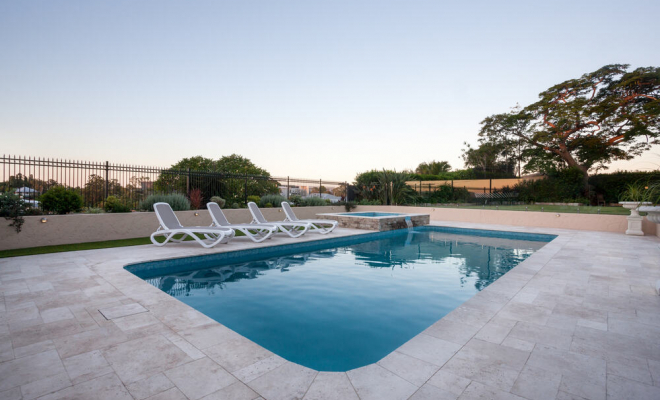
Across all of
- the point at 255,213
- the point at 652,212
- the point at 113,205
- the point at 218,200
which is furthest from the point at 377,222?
the point at 113,205

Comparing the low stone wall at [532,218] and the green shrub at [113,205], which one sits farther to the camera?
the low stone wall at [532,218]

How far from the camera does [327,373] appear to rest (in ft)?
7.03

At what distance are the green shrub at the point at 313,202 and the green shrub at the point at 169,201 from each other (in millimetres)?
5394

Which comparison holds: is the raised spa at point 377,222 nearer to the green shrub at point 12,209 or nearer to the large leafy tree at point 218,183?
the large leafy tree at point 218,183

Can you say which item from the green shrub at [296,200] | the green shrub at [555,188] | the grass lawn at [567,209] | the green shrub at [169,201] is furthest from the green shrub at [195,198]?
the green shrub at [555,188]

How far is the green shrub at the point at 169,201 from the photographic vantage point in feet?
31.3

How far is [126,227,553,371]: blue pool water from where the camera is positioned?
3.15m

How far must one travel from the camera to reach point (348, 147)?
58.0ft

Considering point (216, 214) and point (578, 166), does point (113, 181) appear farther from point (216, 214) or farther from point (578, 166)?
point (578, 166)

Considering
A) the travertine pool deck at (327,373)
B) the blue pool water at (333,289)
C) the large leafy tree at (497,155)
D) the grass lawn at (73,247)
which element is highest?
the large leafy tree at (497,155)

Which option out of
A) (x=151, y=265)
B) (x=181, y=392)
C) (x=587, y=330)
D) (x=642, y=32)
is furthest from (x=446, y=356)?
(x=642, y=32)

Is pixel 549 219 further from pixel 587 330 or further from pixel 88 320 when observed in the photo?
pixel 88 320

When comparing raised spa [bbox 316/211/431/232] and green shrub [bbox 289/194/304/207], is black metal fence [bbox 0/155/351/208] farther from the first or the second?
raised spa [bbox 316/211/431/232]

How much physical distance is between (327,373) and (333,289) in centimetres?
269
